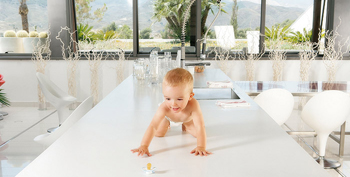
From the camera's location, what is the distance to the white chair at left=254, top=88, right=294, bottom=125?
125 inches

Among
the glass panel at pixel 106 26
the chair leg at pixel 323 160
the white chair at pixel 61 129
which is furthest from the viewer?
the glass panel at pixel 106 26

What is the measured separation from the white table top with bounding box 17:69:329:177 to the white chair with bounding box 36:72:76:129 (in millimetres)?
2144

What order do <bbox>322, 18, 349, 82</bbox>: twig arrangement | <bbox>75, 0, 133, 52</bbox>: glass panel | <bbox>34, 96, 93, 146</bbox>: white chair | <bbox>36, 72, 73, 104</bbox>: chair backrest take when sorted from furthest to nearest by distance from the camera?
<bbox>75, 0, 133, 52</bbox>: glass panel
<bbox>322, 18, 349, 82</bbox>: twig arrangement
<bbox>36, 72, 73, 104</bbox>: chair backrest
<bbox>34, 96, 93, 146</bbox>: white chair

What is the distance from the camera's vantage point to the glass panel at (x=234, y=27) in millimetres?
6548

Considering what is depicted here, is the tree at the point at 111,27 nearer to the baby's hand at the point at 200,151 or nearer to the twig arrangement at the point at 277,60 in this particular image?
the twig arrangement at the point at 277,60

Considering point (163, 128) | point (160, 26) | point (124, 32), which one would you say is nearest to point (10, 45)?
point (124, 32)

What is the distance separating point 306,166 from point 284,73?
5.39 meters

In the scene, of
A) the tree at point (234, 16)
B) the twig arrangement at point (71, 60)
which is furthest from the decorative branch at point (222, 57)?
the twig arrangement at point (71, 60)

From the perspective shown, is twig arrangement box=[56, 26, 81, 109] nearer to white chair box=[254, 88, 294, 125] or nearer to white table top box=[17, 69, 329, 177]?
white chair box=[254, 88, 294, 125]

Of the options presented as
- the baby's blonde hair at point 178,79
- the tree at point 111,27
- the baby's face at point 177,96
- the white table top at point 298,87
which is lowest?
the white table top at point 298,87

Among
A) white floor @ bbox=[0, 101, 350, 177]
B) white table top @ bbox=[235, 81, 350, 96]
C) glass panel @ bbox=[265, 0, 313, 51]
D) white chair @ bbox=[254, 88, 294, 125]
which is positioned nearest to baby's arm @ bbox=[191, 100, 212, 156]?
white chair @ bbox=[254, 88, 294, 125]

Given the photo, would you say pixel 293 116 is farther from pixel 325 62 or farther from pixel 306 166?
pixel 306 166

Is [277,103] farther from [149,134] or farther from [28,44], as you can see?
[28,44]

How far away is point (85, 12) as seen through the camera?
6.58 metres
